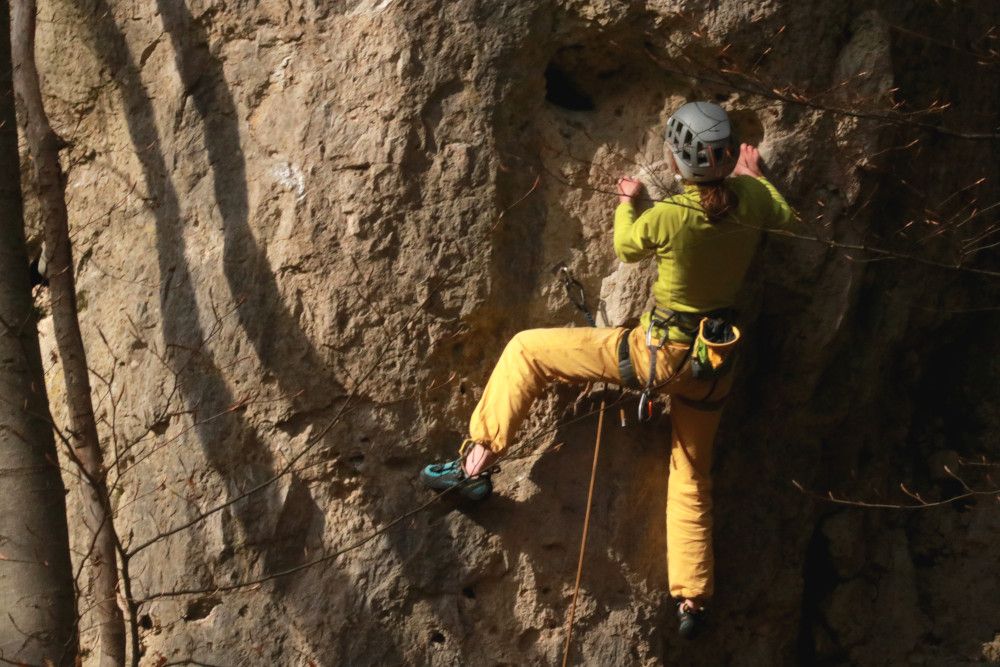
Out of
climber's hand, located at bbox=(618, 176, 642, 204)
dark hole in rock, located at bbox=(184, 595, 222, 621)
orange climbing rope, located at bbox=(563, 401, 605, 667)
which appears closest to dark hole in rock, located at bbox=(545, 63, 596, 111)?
climber's hand, located at bbox=(618, 176, 642, 204)

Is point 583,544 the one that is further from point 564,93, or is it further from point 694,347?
point 564,93

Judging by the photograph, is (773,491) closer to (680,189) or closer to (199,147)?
(680,189)

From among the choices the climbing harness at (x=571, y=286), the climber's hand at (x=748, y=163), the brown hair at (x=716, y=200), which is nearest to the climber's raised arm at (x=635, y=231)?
the brown hair at (x=716, y=200)

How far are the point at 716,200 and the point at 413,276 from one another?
126 cm

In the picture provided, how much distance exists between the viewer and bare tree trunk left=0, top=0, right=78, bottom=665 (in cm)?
447

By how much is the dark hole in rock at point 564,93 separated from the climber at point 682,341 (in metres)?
0.58

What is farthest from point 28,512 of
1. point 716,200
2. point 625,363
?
point 716,200

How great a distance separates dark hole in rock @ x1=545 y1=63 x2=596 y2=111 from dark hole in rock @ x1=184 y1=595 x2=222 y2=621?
2.50 meters

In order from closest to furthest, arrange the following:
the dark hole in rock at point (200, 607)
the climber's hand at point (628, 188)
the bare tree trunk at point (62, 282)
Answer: the bare tree trunk at point (62, 282), the climber's hand at point (628, 188), the dark hole in rock at point (200, 607)

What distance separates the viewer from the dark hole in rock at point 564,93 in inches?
215

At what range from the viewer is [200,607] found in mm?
5148

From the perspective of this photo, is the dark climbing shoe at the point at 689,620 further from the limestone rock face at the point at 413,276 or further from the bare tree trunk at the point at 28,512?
the bare tree trunk at the point at 28,512

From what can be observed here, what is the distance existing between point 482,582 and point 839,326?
74.2 inches

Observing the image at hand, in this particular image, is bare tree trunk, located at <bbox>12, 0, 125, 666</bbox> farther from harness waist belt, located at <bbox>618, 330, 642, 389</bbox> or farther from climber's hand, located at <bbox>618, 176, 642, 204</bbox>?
climber's hand, located at <bbox>618, 176, 642, 204</bbox>
